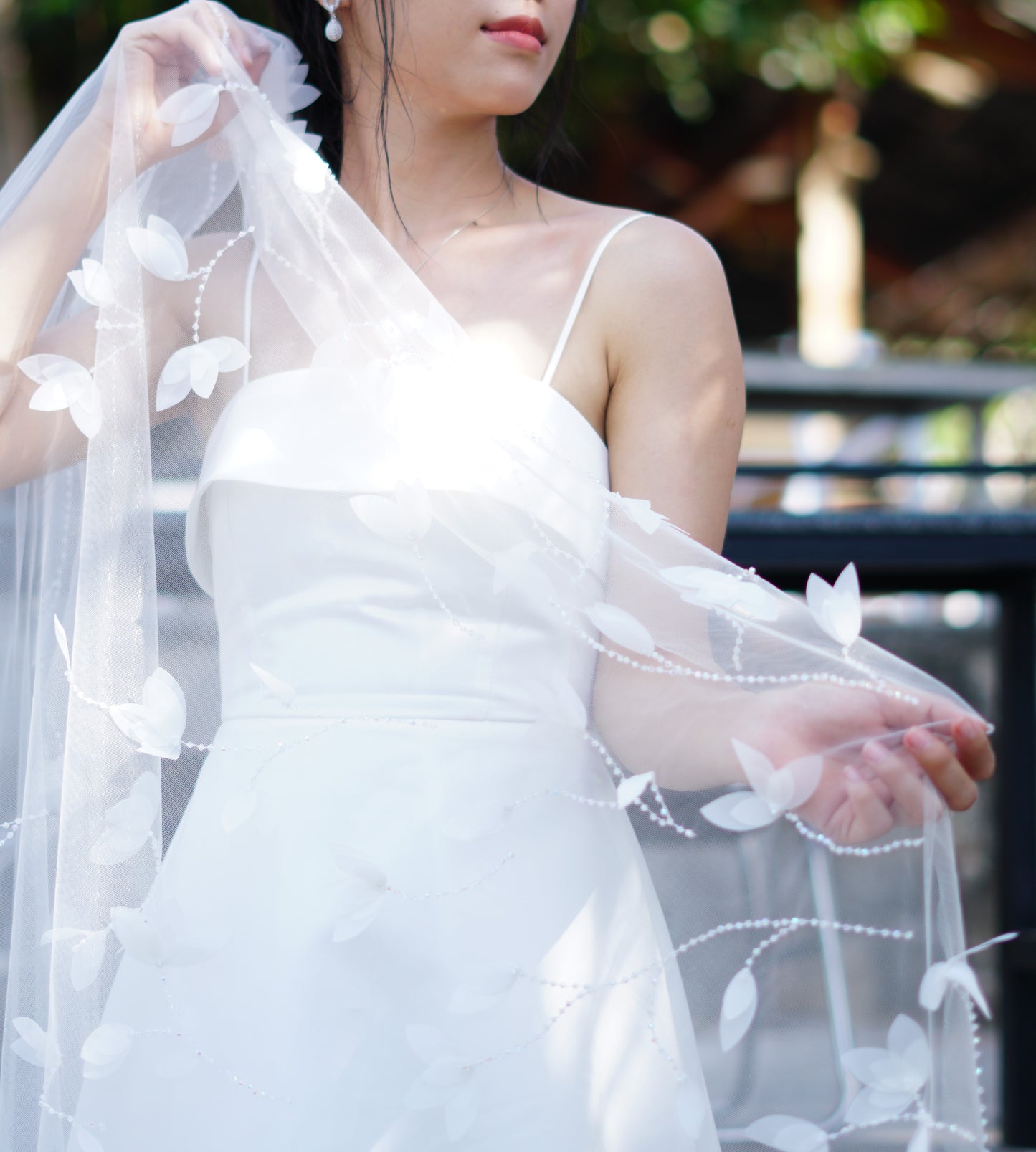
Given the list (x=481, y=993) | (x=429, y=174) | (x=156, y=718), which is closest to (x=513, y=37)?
(x=429, y=174)

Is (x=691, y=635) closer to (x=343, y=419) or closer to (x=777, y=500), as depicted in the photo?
(x=343, y=419)

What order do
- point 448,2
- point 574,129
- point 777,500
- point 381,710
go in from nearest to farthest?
point 381,710
point 448,2
point 777,500
point 574,129

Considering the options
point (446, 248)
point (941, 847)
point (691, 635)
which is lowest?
point (941, 847)

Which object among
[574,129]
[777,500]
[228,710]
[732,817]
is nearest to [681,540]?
[732,817]

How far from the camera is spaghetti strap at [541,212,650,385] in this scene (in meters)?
1.09

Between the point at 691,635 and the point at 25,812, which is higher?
the point at 691,635

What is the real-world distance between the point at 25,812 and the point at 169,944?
23cm

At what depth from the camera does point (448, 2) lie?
1136mm

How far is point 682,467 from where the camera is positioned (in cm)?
105

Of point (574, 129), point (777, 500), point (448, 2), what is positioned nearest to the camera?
point (448, 2)

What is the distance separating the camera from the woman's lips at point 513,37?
1.14 m

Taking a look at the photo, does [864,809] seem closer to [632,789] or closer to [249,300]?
[632,789]

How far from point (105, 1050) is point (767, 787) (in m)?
0.55

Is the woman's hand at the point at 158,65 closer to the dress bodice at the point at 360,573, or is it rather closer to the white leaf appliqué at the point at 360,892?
the dress bodice at the point at 360,573
